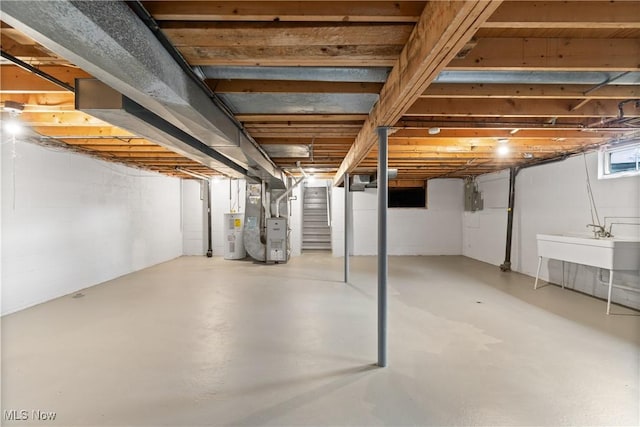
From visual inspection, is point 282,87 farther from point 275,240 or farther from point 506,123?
point 275,240

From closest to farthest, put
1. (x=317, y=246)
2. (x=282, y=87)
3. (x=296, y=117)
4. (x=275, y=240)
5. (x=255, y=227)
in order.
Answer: (x=282, y=87), (x=296, y=117), (x=275, y=240), (x=255, y=227), (x=317, y=246)

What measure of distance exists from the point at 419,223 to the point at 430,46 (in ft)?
22.1

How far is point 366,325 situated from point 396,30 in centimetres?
252

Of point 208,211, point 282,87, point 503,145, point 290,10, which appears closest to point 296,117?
point 282,87

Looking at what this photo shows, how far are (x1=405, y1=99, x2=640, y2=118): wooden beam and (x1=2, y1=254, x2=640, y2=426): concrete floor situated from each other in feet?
6.56

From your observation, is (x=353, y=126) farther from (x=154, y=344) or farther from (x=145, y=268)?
(x=145, y=268)

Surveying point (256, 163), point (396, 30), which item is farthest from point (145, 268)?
point (396, 30)

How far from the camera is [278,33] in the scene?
143cm

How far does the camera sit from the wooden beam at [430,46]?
1.01 meters

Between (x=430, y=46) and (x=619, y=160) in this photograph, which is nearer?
(x=430, y=46)

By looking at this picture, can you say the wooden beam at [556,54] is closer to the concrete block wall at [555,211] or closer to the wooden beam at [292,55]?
the wooden beam at [292,55]

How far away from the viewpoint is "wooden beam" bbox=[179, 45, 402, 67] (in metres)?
1.57

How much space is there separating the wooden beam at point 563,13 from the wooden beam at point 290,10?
397 mm

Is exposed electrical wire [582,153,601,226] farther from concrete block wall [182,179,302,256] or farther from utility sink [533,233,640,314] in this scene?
concrete block wall [182,179,302,256]
